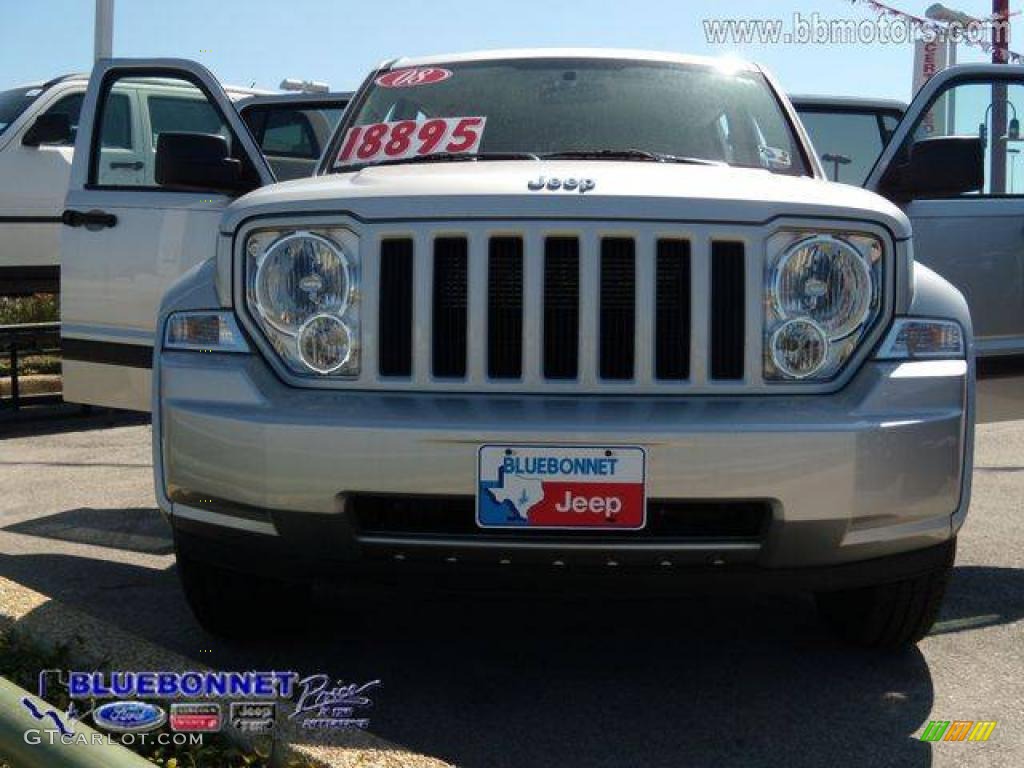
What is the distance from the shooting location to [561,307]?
3336 mm

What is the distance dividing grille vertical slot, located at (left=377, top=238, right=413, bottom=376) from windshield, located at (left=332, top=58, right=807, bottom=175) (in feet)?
3.36

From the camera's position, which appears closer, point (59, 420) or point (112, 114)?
point (59, 420)

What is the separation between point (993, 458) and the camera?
7953 mm

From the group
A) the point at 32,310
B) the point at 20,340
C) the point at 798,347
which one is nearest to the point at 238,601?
the point at 798,347

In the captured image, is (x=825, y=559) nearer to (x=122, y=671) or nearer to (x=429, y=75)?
(x=122, y=671)

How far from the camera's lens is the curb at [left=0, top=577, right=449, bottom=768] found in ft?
9.45

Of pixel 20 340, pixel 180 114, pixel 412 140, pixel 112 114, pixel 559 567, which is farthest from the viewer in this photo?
pixel 180 114

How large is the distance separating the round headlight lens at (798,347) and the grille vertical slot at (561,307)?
1.63 feet

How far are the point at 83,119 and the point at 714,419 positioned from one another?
354 cm

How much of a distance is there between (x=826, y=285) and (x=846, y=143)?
6.22 meters

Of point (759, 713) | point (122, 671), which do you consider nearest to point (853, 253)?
point (759, 713)

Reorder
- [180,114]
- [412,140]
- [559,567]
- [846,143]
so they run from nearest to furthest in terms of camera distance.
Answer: [559,567]
[412,140]
[846,143]
[180,114]

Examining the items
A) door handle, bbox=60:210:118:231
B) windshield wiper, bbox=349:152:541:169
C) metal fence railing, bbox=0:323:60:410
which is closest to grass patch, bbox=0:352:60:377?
metal fence railing, bbox=0:323:60:410

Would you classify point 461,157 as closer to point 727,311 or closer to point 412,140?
point 412,140
